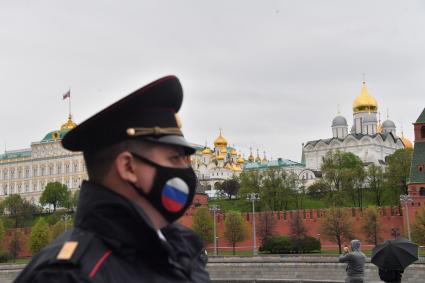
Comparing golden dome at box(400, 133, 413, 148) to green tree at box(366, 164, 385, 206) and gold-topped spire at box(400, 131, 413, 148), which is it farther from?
green tree at box(366, 164, 385, 206)

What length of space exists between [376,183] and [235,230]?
22991 mm

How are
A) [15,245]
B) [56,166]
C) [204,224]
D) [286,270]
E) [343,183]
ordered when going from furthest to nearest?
[56,166], [343,183], [15,245], [204,224], [286,270]

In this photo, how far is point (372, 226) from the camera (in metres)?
51.2

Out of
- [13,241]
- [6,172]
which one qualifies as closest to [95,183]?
[13,241]

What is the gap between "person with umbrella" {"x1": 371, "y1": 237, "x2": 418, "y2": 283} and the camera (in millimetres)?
11109

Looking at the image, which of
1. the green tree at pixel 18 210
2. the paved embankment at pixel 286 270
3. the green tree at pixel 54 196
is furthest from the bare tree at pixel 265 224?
the green tree at pixel 54 196

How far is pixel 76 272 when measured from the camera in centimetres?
208

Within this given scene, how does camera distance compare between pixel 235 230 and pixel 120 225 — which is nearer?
pixel 120 225

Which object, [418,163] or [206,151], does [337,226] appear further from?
[206,151]

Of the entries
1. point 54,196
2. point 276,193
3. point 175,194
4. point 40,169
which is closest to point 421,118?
point 276,193

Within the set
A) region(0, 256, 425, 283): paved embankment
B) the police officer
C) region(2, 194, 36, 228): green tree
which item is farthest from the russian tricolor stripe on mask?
region(2, 194, 36, 228): green tree

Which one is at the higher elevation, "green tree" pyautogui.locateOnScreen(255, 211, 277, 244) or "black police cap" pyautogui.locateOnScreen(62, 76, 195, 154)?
"black police cap" pyautogui.locateOnScreen(62, 76, 195, 154)

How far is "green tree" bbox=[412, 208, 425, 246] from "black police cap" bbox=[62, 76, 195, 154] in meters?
44.5

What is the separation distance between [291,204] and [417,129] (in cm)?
2110
